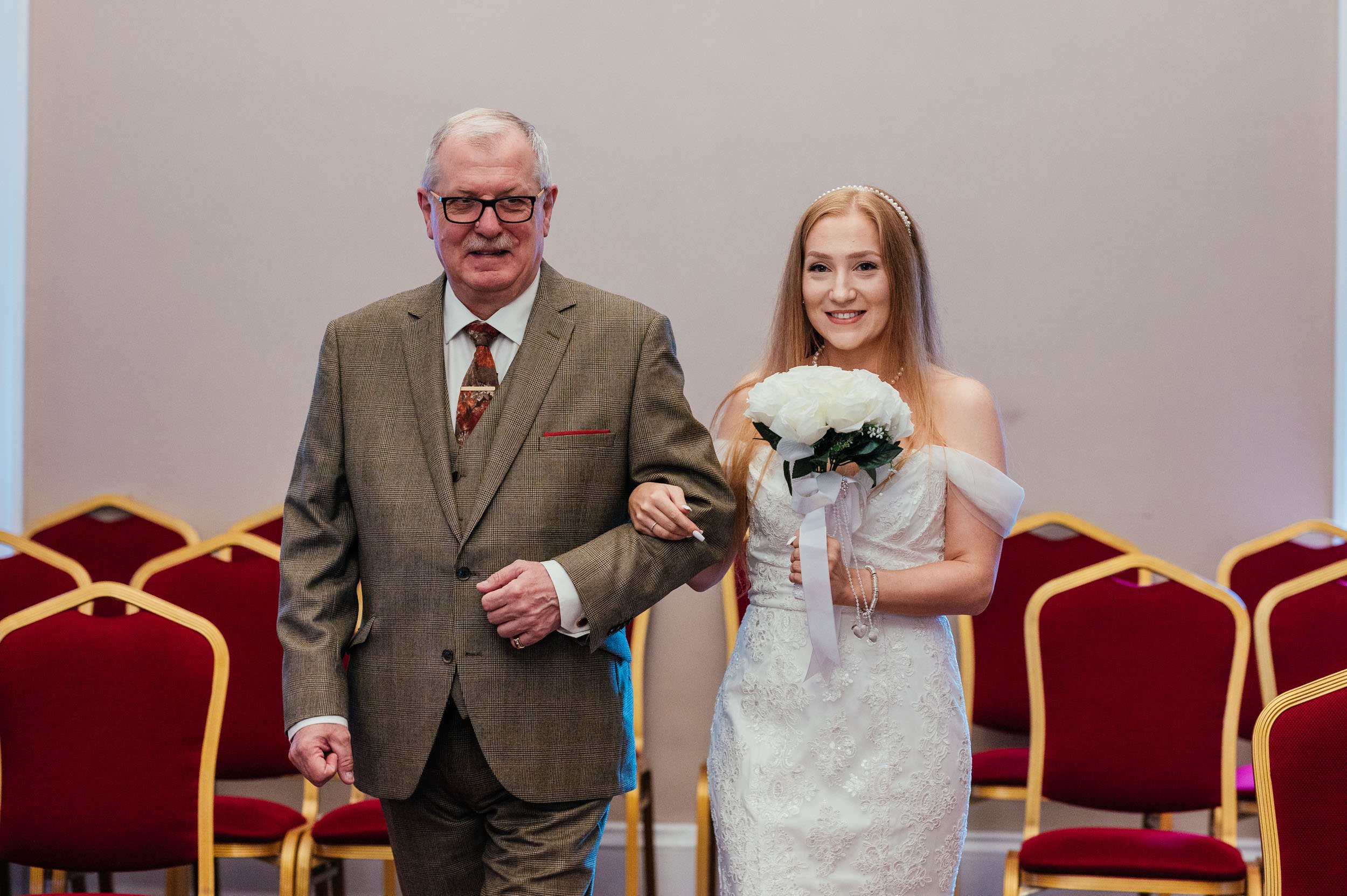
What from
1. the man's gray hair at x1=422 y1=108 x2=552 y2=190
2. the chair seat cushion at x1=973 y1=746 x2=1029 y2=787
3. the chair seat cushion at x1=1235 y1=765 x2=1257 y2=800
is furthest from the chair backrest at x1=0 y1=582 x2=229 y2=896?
the chair seat cushion at x1=1235 y1=765 x2=1257 y2=800

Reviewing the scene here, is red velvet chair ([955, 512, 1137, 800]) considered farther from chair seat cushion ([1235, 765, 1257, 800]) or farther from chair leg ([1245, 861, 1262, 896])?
chair leg ([1245, 861, 1262, 896])

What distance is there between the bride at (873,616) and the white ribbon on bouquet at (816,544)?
0.05m

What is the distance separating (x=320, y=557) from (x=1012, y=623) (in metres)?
2.50

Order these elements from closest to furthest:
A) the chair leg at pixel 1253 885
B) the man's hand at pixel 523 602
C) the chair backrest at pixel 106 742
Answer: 1. the man's hand at pixel 523 602
2. the chair backrest at pixel 106 742
3. the chair leg at pixel 1253 885

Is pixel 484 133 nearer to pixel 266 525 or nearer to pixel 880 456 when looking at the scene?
pixel 880 456

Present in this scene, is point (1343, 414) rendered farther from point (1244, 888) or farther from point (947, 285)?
point (1244, 888)

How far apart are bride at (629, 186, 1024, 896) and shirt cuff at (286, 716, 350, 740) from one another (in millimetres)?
614

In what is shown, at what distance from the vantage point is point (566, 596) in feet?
6.64

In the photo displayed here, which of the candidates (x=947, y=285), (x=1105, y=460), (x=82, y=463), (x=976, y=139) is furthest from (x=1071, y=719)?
(x=82, y=463)

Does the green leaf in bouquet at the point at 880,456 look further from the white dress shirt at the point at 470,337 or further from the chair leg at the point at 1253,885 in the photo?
the chair leg at the point at 1253,885

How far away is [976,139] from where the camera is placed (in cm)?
426

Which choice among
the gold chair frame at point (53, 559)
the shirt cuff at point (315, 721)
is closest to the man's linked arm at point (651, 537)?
the shirt cuff at point (315, 721)

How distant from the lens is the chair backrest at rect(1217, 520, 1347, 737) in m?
4.03

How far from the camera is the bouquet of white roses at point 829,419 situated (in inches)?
80.9
